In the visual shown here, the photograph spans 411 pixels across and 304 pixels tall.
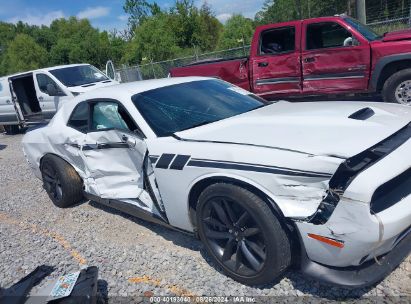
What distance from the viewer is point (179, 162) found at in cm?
297

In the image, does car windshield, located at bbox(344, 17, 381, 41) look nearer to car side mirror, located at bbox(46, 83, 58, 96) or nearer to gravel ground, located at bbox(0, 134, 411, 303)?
gravel ground, located at bbox(0, 134, 411, 303)

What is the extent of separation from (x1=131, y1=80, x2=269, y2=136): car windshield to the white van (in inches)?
277

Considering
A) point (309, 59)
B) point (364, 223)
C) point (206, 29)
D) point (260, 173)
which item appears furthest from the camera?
point (206, 29)

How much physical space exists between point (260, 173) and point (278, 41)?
6031 millimetres

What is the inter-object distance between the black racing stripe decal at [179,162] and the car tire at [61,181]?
2.05 metres

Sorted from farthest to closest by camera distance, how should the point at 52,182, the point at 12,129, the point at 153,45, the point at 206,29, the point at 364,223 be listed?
the point at 206,29
the point at 153,45
the point at 12,129
the point at 52,182
the point at 364,223

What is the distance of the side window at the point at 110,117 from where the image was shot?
3.58m

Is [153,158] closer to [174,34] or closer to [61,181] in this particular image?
[61,181]

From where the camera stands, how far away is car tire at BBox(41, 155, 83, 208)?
4554mm

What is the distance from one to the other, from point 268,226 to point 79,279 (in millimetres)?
1515

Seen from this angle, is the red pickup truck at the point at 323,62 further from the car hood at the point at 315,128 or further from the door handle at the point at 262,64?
the car hood at the point at 315,128

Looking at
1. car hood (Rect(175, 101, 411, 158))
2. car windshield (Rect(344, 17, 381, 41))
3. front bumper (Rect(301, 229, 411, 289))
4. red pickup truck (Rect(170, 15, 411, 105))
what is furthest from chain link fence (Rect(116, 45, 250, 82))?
front bumper (Rect(301, 229, 411, 289))

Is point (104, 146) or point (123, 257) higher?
point (104, 146)

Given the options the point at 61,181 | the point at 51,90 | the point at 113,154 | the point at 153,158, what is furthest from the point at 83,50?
the point at 153,158
